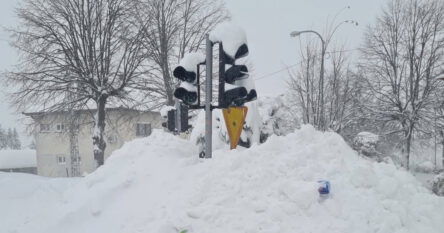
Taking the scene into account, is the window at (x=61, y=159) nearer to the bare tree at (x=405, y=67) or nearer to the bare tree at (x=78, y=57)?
the bare tree at (x=78, y=57)

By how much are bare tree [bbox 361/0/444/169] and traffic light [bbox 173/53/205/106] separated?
2253 cm

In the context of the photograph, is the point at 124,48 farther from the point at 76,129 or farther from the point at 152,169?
the point at 152,169

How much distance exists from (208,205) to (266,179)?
917 millimetres

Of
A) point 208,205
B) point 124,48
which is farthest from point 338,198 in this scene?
point 124,48

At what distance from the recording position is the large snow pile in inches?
206

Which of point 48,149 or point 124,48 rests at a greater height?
point 124,48

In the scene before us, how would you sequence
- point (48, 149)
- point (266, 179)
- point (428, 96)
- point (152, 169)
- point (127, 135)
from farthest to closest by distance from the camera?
1. point (48, 149)
2. point (127, 135)
3. point (428, 96)
4. point (152, 169)
5. point (266, 179)

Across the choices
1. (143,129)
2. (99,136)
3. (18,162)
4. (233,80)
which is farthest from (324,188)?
(18,162)

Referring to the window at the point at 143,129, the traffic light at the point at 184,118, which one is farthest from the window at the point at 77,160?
the traffic light at the point at 184,118

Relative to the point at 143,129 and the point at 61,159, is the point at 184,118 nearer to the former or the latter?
the point at 143,129

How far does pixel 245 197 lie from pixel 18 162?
60033mm

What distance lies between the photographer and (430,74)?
87.4ft

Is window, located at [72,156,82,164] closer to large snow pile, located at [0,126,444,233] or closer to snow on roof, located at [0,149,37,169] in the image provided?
snow on roof, located at [0,149,37,169]

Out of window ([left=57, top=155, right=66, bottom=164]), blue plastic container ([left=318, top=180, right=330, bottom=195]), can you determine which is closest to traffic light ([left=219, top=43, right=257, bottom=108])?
blue plastic container ([left=318, top=180, right=330, bottom=195])
